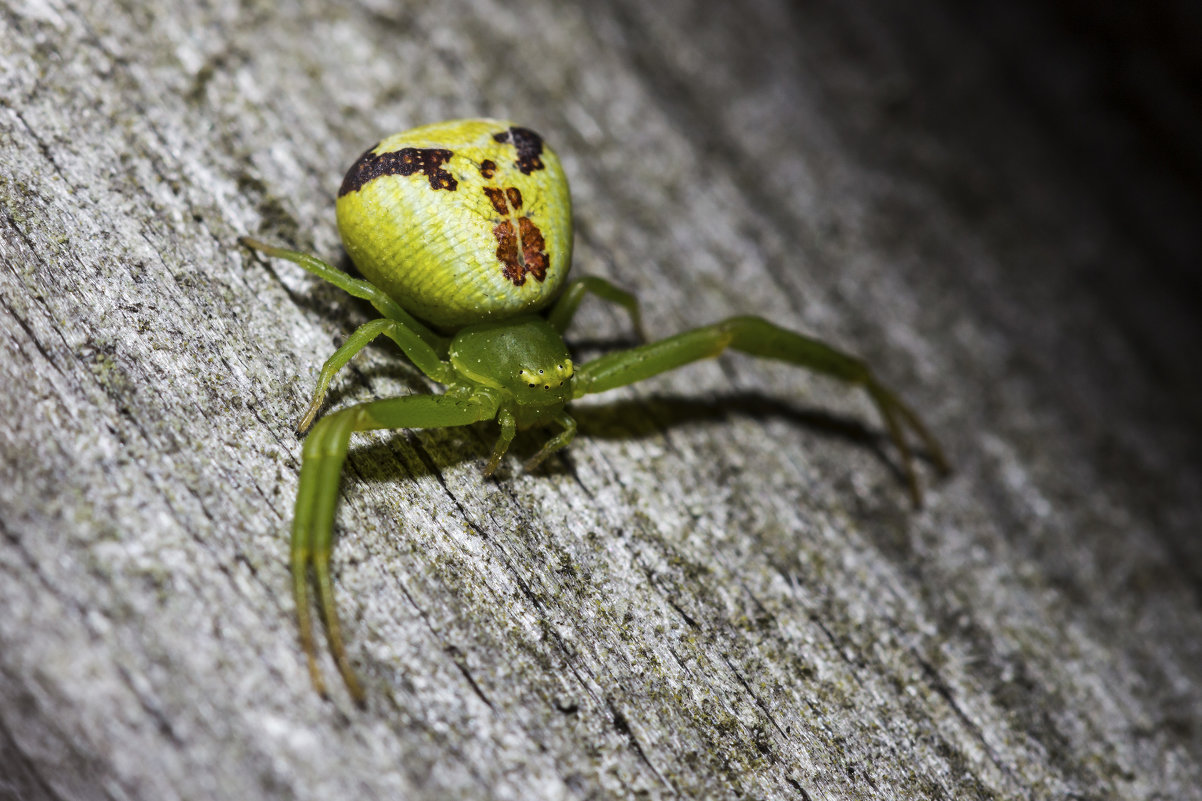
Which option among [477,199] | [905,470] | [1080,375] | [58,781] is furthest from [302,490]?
[1080,375]

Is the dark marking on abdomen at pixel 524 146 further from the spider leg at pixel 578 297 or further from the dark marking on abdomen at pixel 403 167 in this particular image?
the spider leg at pixel 578 297

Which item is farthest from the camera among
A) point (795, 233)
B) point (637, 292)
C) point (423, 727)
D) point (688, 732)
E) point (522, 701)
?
point (795, 233)

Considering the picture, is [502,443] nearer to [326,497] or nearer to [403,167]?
[326,497]

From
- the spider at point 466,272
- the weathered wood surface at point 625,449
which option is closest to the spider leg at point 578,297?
the spider at point 466,272

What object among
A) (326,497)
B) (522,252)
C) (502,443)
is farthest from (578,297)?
(326,497)

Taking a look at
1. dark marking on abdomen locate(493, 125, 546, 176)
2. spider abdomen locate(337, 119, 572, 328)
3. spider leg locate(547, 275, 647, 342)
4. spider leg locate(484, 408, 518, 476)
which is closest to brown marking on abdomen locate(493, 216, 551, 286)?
spider abdomen locate(337, 119, 572, 328)

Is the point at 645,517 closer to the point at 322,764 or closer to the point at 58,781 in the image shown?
the point at 322,764

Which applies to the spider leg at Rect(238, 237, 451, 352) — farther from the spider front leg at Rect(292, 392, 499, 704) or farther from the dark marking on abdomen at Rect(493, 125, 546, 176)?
the dark marking on abdomen at Rect(493, 125, 546, 176)
